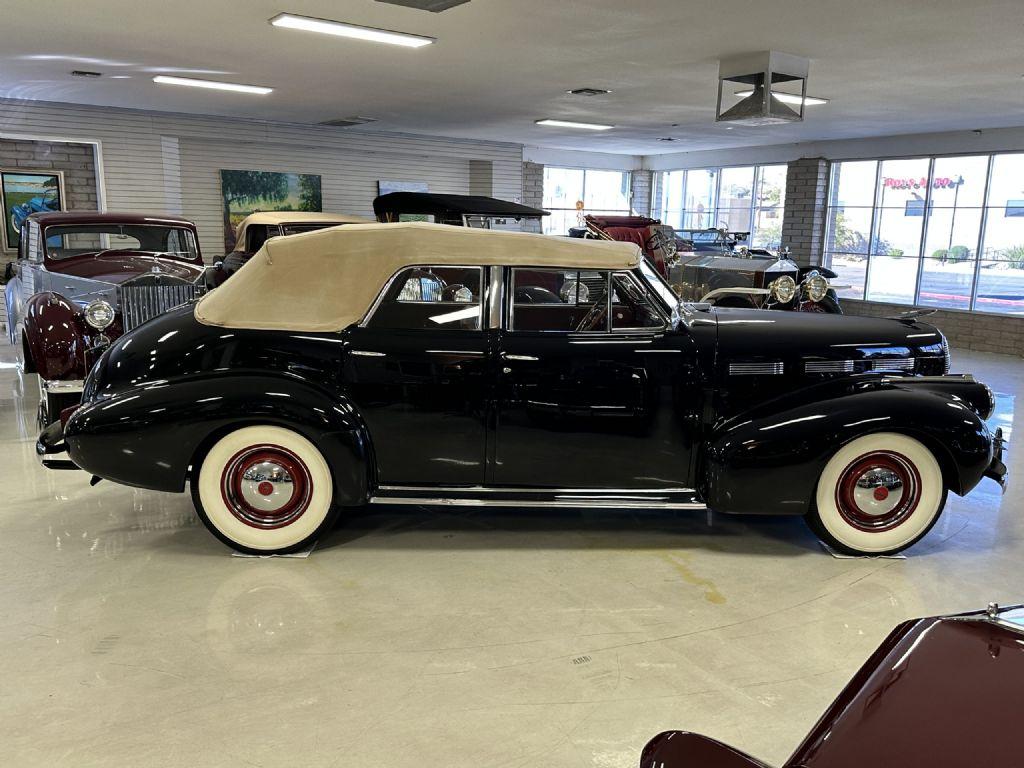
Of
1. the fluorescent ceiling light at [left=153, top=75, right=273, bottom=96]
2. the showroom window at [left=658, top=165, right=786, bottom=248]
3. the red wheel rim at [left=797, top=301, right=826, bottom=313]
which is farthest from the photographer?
the showroom window at [left=658, top=165, right=786, bottom=248]

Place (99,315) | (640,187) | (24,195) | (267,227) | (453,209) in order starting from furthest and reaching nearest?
1. (640,187)
2. (24,195)
3. (267,227)
4. (453,209)
5. (99,315)

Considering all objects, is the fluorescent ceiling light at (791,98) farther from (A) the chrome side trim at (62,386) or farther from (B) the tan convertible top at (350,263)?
(A) the chrome side trim at (62,386)

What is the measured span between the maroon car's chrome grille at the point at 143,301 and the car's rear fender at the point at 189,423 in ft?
7.97

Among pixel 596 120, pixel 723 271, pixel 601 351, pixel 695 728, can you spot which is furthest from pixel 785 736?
pixel 596 120

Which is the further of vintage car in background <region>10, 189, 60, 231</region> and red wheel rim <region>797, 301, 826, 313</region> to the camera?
vintage car in background <region>10, 189, 60, 231</region>

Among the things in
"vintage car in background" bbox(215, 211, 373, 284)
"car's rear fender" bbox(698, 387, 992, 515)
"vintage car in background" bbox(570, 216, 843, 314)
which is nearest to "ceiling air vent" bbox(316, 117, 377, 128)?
"vintage car in background" bbox(570, 216, 843, 314)

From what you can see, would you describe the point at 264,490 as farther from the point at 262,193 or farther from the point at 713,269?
the point at 262,193

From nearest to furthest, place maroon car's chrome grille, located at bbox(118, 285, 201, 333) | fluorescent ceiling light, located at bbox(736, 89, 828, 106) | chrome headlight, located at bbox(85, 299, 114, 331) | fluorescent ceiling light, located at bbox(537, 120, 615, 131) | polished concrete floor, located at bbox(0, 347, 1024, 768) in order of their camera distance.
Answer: polished concrete floor, located at bbox(0, 347, 1024, 768) → chrome headlight, located at bbox(85, 299, 114, 331) → maroon car's chrome grille, located at bbox(118, 285, 201, 333) → fluorescent ceiling light, located at bbox(736, 89, 828, 106) → fluorescent ceiling light, located at bbox(537, 120, 615, 131)

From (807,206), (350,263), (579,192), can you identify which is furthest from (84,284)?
(579,192)

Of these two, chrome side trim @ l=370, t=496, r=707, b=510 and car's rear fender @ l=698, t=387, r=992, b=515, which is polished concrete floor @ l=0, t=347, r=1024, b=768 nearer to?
chrome side trim @ l=370, t=496, r=707, b=510

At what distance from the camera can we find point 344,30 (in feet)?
21.6

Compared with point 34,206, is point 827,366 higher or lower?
lower

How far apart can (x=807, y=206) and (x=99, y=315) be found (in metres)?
14.4

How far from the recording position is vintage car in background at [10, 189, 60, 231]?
39.0 ft
